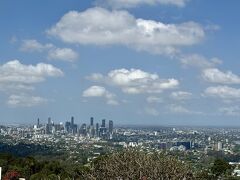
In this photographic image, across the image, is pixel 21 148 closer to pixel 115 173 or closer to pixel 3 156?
pixel 3 156

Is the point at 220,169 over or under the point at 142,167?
under

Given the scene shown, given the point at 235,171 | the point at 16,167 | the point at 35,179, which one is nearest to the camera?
the point at 35,179

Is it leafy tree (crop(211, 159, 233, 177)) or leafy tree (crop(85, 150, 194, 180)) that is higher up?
leafy tree (crop(85, 150, 194, 180))

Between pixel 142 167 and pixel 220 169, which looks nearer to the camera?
pixel 142 167

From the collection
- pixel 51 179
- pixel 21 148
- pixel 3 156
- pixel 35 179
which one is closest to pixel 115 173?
pixel 51 179

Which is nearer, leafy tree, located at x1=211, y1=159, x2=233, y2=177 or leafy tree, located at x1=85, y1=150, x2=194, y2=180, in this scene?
leafy tree, located at x1=85, y1=150, x2=194, y2=180

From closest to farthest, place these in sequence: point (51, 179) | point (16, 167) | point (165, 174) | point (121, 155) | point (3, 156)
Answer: point (165, 174) < point (121, 155) < point (51, 179) < point (16, 167) < point (3, 156)

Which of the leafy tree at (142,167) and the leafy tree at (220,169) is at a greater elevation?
the leafy tree at (142,167)

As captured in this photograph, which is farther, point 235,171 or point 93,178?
point 235,171

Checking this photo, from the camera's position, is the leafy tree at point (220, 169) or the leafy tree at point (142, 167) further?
the leafy tree at point (220, 169)

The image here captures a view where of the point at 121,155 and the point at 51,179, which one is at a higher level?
the point at 121,155
